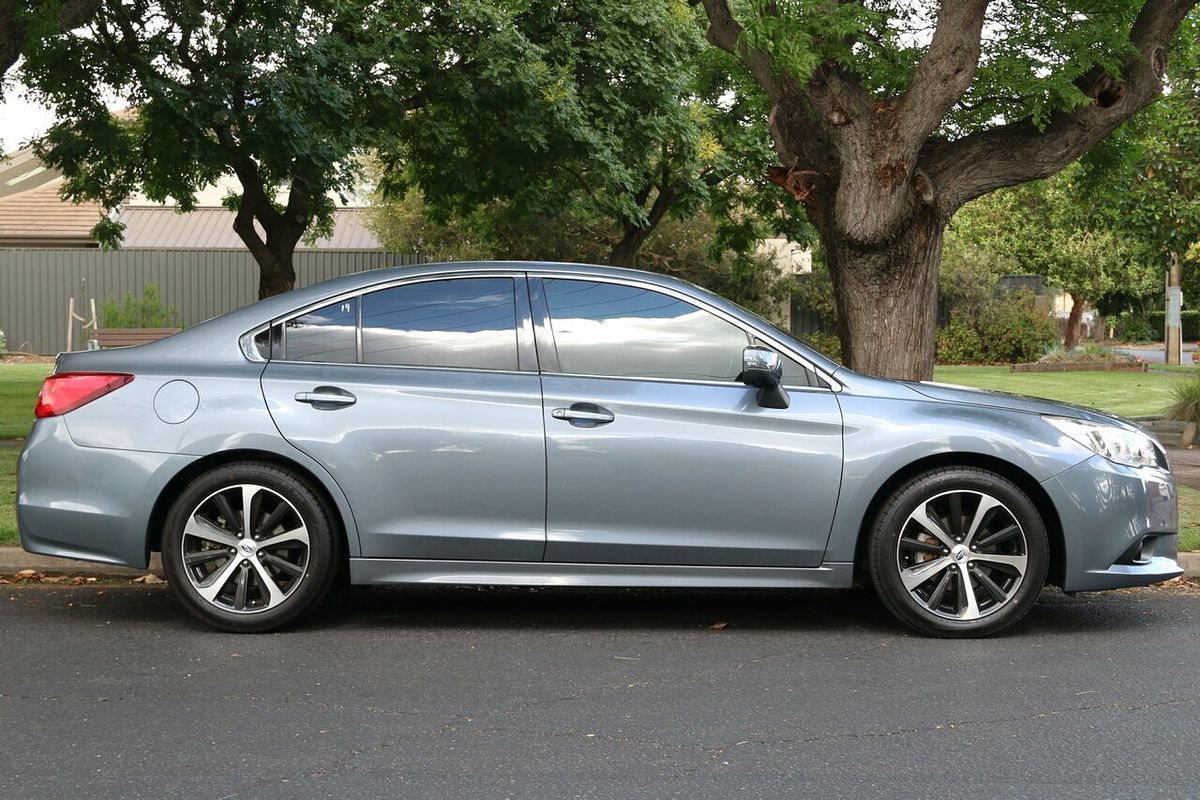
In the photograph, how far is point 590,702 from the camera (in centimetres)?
492

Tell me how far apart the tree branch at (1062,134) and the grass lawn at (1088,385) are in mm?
7128

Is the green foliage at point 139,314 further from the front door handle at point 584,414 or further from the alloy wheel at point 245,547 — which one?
the front door handle at point 584,414

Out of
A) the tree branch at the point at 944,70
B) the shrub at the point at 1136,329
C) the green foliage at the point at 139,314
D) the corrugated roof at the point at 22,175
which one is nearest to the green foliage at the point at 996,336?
the green foliage at the point at 139,314

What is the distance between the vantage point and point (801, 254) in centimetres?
3669

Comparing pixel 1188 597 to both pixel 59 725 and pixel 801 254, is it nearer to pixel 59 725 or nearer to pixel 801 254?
pixel 59 725

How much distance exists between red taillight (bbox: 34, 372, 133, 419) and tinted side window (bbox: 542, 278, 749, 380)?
1.96m

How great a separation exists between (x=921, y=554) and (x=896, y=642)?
0.40 meters

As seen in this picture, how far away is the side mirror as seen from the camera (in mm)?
5730

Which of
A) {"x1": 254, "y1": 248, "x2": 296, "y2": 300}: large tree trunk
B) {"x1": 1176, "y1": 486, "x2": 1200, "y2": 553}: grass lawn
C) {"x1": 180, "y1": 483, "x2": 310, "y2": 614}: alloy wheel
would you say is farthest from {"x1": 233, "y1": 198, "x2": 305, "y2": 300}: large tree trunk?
Answer: {"x1": 180, "y1": 483, "x2": 310, "y2": 614}: alloy wheel

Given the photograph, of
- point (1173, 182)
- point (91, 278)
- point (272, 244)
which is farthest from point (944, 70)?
point (91, 278)

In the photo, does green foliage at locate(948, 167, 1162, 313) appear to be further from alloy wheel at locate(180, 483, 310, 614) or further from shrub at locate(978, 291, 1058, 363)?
alloy wheel at locate(180, 483, 310, 614)

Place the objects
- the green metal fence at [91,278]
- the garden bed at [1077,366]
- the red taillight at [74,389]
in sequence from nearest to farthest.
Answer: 1. the red taillight at [74,389]
2. the garden bed at [1077,366]
3. the green metal fence at [91,278]

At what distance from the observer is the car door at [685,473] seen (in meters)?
5.81

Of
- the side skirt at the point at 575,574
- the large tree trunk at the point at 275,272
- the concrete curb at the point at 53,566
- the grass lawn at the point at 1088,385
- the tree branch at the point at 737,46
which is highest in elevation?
the tree branch at the point at 737,46
